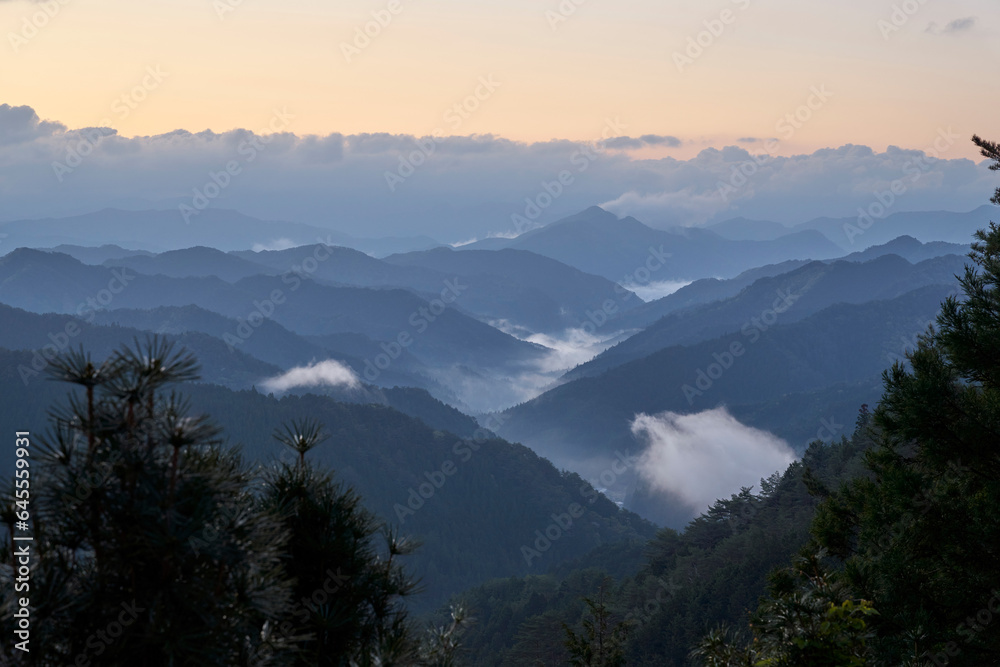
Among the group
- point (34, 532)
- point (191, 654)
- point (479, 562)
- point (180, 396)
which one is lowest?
point (479, 562)

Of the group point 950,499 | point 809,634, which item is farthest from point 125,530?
point 950,499

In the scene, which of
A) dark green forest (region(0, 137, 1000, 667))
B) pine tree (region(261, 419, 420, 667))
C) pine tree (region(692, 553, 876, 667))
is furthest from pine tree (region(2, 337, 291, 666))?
pine tree (region(692, 553, 876, 667))

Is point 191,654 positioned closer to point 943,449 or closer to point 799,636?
point 799,636

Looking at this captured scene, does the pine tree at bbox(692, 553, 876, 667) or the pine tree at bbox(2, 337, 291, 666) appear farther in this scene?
the pine tree at bbox(692, 553, 876, 667)

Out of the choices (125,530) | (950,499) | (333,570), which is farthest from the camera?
(950,499)

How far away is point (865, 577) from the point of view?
14.0 meters

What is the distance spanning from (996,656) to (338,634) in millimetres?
12371

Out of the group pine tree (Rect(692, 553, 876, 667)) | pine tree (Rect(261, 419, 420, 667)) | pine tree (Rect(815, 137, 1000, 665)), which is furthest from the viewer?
pine tree (Rect(815, 137, 1000, 665))

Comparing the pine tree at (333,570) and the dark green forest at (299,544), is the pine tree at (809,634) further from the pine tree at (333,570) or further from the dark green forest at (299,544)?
the pine tree at (333,570)

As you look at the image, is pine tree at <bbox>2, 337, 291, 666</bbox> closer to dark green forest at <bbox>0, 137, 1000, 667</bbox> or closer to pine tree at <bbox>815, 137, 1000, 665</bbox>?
dark green forest at <bbox>0, 137, 1000, 667</bbox>

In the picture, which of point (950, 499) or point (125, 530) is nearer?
point (125, 530)

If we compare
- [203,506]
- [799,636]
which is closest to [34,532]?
[203,506]

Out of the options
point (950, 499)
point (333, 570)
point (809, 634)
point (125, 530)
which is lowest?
point (809, 634)

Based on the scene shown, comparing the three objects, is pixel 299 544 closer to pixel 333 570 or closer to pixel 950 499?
pixel 333 570
